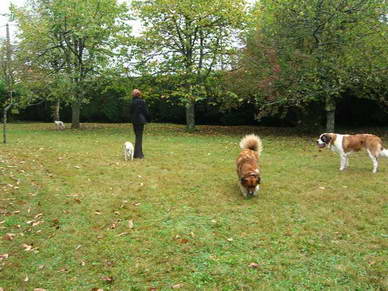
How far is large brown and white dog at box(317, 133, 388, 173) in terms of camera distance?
8781mm

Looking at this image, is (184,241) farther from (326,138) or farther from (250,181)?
(326,138)

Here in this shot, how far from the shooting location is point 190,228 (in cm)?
566

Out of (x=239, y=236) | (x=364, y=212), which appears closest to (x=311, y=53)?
(x=364, y=212)

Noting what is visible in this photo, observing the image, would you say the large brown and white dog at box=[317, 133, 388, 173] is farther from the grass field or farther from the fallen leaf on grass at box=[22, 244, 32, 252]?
the fallen leaf on grass at box=[22, 244, 32, 252]

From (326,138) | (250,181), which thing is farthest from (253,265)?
(326,138)

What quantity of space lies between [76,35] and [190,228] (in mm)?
16873

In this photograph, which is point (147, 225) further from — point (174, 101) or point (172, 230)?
point (174, 101)

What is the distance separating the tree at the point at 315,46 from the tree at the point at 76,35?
28.2 ft

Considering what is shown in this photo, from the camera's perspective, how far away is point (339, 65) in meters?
14.7

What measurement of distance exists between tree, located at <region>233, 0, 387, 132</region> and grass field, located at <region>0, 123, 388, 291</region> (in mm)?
5710

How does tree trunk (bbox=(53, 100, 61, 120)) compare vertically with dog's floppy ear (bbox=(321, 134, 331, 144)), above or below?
above

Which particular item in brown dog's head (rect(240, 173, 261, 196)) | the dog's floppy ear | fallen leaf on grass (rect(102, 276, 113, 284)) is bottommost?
fallen leaf on grass (rect(102, 276, 113, 284))

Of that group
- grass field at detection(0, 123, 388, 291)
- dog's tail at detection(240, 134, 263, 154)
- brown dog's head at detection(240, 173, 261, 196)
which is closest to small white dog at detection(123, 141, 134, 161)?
grass field at detection(0, 123, 388, 291)

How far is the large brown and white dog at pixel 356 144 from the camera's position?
8781 mm
